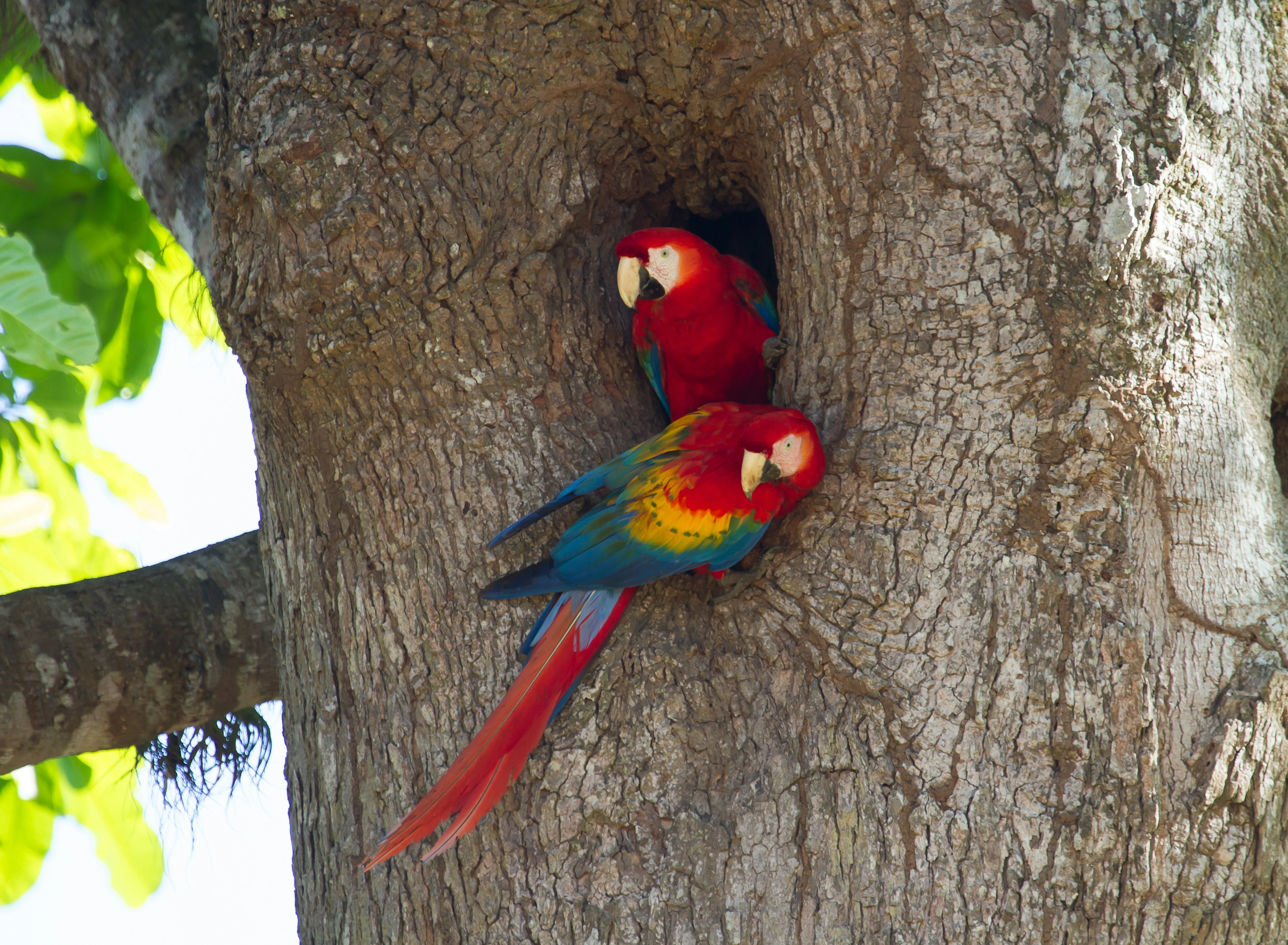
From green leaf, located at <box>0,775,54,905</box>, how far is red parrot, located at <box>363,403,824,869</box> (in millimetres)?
1702

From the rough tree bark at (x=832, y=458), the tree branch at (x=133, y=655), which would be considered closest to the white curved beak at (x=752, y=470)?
the rough tree bark at (x=832, y=458)

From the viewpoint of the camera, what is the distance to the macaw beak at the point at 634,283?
6.50 feet

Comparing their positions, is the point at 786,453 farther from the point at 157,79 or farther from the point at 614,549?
the point at 157,79

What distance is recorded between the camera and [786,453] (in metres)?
1.63

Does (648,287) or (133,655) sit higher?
(648,287)

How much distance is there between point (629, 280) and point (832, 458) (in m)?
0.61

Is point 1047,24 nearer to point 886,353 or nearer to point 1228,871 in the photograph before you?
point 886,353

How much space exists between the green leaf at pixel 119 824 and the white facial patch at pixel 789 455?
6.98 ft

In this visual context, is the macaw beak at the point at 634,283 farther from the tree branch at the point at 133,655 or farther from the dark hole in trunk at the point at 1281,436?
the dark hole in trunk at the point at 1281,436

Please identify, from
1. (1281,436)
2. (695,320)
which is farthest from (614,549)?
(1281,436)

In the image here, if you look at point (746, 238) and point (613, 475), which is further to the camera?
point (746, 238)

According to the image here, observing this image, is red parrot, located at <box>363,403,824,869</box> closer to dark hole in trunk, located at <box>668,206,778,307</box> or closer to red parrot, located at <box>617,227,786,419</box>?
red parrot, located at <box>617,227,786,419</box>

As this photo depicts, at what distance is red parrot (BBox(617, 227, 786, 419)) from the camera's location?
6.62 feet

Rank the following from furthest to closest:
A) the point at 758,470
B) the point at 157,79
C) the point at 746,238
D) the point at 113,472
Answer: the point at 113,472
the point at 746,238
the point at 157,79
the point at 758,470
